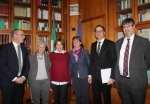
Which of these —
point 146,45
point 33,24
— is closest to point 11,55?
point 33,24

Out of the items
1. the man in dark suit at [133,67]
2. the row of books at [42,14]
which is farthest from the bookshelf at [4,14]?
the man in dark suit at [133,67]

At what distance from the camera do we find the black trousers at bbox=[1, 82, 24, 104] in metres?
2.30

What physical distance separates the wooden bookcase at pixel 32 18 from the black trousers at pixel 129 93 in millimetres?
2449

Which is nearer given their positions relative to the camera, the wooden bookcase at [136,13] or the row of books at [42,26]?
the wooden bookcase at [136,13]

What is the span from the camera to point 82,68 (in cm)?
264

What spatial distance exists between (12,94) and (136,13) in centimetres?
259

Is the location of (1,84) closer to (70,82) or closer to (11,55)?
(11,55)

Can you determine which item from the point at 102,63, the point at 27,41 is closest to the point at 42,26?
the point at 27,41

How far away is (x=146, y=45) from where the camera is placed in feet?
6.28

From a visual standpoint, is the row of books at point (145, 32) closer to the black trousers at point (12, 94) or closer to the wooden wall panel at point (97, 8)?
the wooden wall panel at point (97, 8)

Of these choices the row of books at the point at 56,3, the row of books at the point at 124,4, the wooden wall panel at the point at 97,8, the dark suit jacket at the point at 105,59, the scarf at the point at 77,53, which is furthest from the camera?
the row of books at the point at 56,3

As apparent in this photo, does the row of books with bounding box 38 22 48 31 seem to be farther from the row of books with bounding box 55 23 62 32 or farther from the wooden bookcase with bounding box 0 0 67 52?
the row of books with bounding box 55 23 62 32

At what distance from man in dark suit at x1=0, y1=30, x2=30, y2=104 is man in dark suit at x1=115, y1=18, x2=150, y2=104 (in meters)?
1.57

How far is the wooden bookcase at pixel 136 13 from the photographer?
8.49 feet
